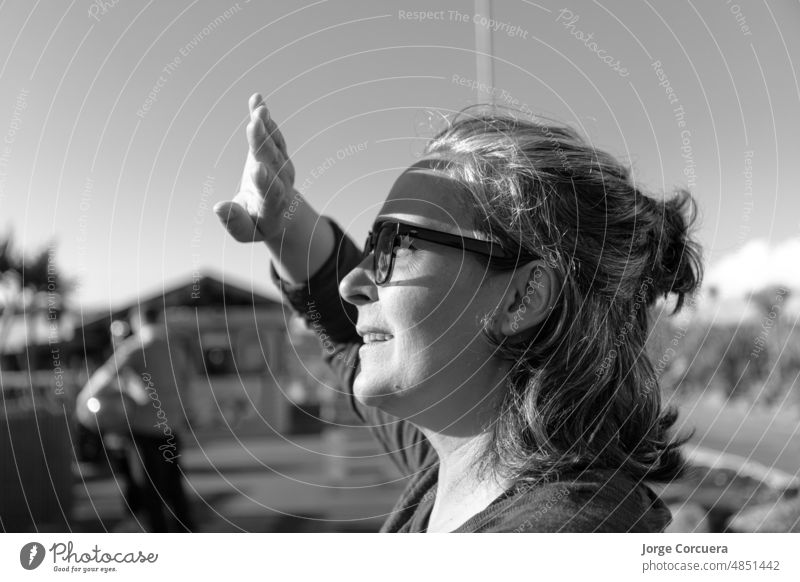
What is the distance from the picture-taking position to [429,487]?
1514 mm

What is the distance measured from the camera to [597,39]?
193cm

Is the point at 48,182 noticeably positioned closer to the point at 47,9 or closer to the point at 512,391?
the point at 47,9

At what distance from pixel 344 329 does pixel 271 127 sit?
2.03ft

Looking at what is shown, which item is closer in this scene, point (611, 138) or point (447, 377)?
point (447, 377)

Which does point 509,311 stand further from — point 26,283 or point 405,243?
point 26,283

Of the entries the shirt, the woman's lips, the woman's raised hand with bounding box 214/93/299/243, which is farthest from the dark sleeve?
the woman's lips

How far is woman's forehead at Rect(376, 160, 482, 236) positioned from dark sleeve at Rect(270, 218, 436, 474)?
446 mm

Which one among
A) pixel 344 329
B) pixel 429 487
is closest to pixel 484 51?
pixel 344 329

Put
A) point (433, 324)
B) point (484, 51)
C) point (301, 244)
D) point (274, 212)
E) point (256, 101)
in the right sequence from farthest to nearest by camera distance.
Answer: point (484, 51) < point (301, 244) < point (274, 212) < point (256, 101) < point (433, 324)

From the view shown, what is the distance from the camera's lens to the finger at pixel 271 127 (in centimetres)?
144

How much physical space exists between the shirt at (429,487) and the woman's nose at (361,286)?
39 centimetres

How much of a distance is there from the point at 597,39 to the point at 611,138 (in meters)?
0.31
